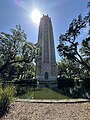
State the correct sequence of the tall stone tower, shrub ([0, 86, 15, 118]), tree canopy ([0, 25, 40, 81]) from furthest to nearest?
1. the tall stone tower
2. tree canopy ([0, 25, 40, 81])
3. shrub ([0, 86, 15, 118])

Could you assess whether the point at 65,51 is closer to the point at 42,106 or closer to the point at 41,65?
the point at 41,65

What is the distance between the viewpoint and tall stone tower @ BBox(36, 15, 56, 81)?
39250 millimetres

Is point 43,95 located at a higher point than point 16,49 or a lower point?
lower

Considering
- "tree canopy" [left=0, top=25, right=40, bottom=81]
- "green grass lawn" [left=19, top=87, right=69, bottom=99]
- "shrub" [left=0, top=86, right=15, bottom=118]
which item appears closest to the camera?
"shrub" [left=0, top=86, right=15, bottom=118]

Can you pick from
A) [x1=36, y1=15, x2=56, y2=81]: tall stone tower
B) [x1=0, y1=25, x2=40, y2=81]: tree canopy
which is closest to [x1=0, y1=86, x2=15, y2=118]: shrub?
[x1=0, y1=25, x2=40, y2=81]: tree canopy

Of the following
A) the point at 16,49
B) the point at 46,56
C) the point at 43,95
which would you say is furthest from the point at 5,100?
the point at 46,56

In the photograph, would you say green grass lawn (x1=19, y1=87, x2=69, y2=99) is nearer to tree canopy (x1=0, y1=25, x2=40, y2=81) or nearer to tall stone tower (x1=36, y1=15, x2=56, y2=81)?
tree canopy (x1=0, y1=25, x2=40, y2=81)

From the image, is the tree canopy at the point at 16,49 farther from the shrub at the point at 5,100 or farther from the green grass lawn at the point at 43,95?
the shrub at the point at 5,100

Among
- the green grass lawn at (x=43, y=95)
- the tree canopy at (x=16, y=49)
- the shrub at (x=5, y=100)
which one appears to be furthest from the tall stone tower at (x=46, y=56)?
the shrub at (x=5, y=100)

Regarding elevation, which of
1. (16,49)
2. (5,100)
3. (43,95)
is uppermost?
(16,49)

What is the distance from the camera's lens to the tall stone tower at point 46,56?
39.2 metres

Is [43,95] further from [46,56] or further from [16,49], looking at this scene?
[46,56]

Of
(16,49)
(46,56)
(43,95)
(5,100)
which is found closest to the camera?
(5,100)

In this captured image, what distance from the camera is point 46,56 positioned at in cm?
4019
